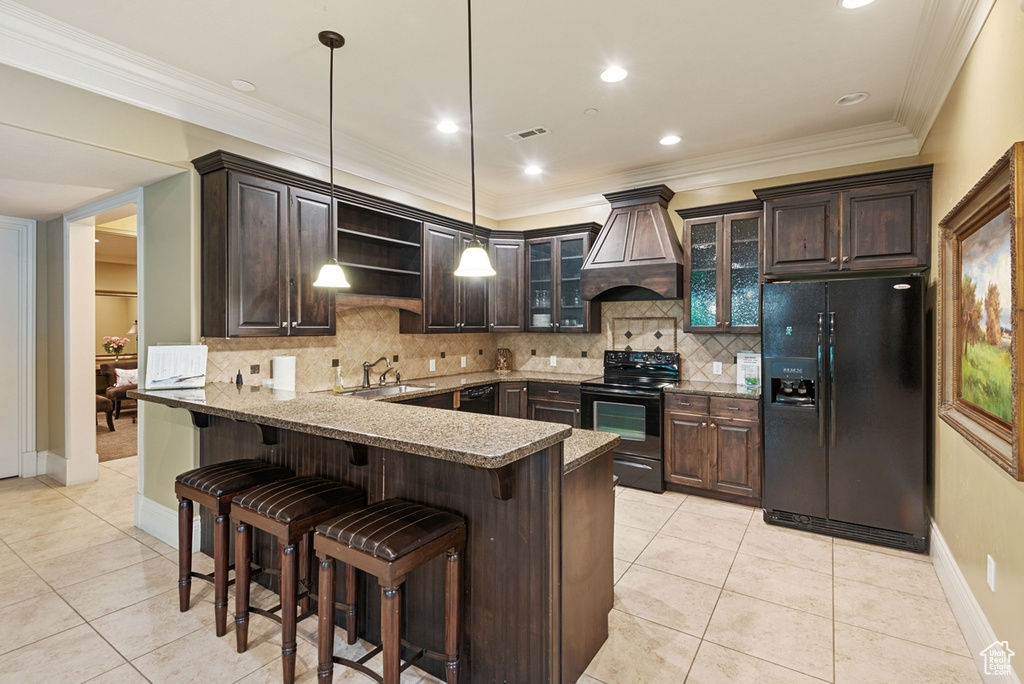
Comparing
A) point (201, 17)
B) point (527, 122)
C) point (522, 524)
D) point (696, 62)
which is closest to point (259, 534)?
point (522, 524)

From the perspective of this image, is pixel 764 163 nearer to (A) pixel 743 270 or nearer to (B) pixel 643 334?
(A) pixel 743 270

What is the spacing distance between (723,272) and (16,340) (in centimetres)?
660

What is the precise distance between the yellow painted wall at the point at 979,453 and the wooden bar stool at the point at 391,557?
77.8 inches

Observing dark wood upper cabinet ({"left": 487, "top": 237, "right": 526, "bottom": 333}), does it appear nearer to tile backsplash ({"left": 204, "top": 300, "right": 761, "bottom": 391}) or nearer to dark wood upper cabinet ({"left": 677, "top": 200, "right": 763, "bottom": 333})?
tile backsplash ({"left": 204, "top": 300, "right": 761, "bottom": 391})

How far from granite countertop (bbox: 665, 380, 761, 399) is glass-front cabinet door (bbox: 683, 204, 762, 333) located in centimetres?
49

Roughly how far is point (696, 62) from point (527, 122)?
125cm

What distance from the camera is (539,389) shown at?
505 centimetres

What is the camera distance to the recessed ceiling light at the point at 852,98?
3.21 meters

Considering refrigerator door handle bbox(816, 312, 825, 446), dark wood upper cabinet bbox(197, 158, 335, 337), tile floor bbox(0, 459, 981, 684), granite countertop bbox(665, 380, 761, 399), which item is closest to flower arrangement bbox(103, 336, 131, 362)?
tile floor bbox(0, 459, 981, 684)

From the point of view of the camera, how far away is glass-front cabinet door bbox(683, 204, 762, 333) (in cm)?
416

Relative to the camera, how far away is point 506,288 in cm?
541

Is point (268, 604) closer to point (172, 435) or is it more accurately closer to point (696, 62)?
point (172, 435)

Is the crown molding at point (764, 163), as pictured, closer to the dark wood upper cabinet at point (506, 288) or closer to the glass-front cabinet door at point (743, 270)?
the glass-front cabinet door at point (743, 270)

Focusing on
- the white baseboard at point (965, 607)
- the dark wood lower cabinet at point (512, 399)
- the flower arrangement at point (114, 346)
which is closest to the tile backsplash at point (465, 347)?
the dark wood lower cabinet at point (512, 399)
